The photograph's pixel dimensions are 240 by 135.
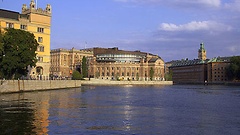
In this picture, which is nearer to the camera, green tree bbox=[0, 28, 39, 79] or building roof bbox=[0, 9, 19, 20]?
green tree bbox=[0, 28, 39, 79]

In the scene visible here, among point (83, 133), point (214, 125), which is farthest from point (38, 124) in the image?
point (214, 125)

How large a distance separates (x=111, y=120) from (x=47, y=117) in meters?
6.85

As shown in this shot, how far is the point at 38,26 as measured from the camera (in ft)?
347

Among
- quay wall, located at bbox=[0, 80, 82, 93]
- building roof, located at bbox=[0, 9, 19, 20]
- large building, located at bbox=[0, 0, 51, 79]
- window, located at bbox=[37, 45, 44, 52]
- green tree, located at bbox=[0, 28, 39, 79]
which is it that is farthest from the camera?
window, located at bbox=[37, 45, 44, 52]

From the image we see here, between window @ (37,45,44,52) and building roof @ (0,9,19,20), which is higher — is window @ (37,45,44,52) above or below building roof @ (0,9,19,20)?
below

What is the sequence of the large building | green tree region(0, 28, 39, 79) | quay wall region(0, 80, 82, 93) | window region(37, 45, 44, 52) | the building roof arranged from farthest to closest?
window region(37, 45, 44, 52) < the large building < the building roof < green tree region(0, 28, 39, 79) < quay wall region(0, 80, 82, 93)

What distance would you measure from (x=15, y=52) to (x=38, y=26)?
99.8ft

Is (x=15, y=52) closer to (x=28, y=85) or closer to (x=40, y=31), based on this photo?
(x=28, y=85)

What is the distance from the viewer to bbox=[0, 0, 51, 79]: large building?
102 meters

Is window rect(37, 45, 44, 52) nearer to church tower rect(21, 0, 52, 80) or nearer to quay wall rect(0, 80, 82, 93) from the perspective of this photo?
church tower rect(21, 0, 52, 80)

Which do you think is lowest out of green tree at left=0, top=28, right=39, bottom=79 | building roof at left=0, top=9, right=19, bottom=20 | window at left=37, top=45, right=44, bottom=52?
green tree at left=0, top=28, right=39, bottom=79

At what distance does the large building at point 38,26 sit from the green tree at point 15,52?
2105cm

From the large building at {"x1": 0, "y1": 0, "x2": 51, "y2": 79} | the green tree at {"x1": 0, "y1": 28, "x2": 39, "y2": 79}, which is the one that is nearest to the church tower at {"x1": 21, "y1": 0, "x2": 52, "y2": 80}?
the large building at {"x1": 0, "y1": 0, "x2": 51, "y2": 79}

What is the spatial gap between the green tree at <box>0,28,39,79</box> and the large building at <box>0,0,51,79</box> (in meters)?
21.0
